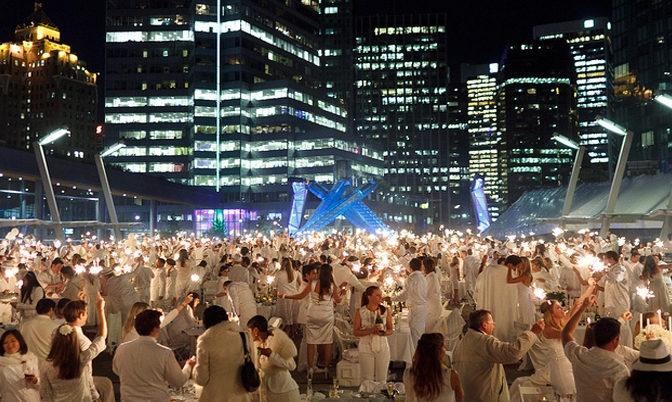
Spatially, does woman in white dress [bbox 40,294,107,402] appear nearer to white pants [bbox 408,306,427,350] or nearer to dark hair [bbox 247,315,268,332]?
dark hair [bbox 247,315,268,332]

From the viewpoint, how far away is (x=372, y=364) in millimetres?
9023

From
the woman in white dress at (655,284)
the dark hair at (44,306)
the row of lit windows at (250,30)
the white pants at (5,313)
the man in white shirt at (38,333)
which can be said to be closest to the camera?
the man in white shirt at (38,333)

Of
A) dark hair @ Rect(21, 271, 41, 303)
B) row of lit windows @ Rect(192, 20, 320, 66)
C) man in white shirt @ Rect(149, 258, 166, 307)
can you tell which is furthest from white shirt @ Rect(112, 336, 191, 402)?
row of lit windows @ Rect(192, 20, 320, 66)

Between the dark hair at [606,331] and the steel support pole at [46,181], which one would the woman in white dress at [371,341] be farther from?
the steel support pole at [46,181]

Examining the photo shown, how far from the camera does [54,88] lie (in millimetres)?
156625

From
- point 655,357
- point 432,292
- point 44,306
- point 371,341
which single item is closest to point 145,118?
point 432,292

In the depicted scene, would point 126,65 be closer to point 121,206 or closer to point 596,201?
point 121,206

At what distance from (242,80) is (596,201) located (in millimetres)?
71861

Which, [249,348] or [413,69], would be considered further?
[413,69]

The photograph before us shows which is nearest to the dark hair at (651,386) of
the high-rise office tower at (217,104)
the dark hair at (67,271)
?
the dark hair at (67,271)

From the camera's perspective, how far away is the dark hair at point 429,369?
534cm

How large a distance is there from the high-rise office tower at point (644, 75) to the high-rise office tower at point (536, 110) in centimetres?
9501

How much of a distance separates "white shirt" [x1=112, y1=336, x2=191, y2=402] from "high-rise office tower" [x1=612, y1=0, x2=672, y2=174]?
72.5 metres

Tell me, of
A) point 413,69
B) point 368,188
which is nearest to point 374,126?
point 413,69
